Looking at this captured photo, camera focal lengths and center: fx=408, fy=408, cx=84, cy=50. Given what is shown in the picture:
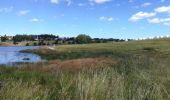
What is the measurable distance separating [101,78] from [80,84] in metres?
0.84

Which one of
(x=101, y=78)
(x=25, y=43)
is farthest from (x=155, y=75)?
(x=25, y=43)

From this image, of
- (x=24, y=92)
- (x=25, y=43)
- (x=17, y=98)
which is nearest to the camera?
(x=17, y=98)

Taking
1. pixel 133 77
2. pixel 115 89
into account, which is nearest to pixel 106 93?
pixel 115 89

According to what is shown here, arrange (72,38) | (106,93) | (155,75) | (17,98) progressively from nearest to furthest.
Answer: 1. (17,98)
2. (106,93)
3. (155,75)
4. (72,38)

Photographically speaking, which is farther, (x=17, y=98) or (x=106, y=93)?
(x=106, y=93)

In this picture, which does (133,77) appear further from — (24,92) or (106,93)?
(24,92)

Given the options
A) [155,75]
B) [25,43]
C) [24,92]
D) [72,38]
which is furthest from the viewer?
[25,43]

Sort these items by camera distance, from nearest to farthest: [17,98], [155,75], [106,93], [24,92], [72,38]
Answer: [17,98]
[24,92]
[106,93]
[155,75]
[72,38]

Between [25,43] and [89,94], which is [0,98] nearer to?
[89,94]

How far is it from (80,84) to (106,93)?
577 millimetres

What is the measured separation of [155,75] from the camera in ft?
37.9

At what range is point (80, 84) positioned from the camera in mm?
8570

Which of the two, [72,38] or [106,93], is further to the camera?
[72,38]

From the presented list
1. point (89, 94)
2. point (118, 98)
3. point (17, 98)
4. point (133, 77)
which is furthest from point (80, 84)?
point (133, 77)
